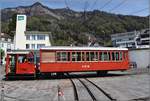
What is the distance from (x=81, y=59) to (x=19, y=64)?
542 centimetres

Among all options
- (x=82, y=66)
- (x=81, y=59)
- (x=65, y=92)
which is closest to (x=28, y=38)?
(x=81, y=59)

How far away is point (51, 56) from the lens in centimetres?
3008

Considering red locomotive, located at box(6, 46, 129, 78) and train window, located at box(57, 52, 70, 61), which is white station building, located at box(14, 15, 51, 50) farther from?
train window, located at box(57, 52, 70, 61)

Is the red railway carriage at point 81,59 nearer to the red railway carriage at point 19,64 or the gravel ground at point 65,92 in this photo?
the red railway carriage at point 19,64

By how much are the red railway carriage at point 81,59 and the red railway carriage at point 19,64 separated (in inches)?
37.3

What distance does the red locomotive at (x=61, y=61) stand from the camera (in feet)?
97.3

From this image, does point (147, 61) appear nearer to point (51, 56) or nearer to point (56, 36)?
point (51, 56)

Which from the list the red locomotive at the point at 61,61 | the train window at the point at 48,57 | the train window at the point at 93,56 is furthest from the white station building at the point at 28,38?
the train window at the point at 48,57

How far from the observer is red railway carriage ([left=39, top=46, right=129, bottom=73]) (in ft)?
98.3

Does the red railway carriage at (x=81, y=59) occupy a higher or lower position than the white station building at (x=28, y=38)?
lower

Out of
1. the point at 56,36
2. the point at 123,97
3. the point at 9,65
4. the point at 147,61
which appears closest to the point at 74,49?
the point at 9,65

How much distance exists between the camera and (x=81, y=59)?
3120 cm

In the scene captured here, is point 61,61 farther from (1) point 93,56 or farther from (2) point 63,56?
(1) point 93,56

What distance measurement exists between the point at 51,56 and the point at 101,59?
4.86m
